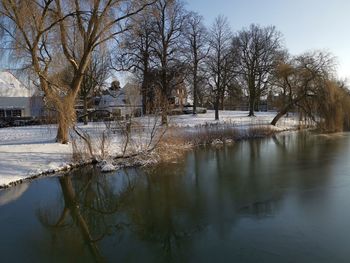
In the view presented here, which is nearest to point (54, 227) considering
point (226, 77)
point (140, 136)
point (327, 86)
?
point (140, 136)

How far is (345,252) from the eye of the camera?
7234 mm

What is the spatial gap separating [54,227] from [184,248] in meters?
3.62

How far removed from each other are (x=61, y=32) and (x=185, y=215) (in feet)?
42.7

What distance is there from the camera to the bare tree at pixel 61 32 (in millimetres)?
17109

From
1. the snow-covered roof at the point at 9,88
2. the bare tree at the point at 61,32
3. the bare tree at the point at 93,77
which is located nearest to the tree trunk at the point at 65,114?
the bare tree at the point at 61,32

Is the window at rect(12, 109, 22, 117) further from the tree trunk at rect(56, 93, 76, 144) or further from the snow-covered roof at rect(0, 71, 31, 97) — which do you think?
the tree trunk at rect(56, 93, 76, 144)

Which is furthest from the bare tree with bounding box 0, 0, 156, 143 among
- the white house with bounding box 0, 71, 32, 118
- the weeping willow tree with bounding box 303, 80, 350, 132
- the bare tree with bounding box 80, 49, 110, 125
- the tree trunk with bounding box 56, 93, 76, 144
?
the white house with bounding box 0, 71, 32, 118

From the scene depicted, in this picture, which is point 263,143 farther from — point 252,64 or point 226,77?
point 252,64

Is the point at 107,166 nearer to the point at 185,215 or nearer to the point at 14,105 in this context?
the point at 185,215

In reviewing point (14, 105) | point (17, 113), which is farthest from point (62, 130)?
point (17, 113)

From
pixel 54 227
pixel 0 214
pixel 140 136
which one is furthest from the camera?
pixel 140 136

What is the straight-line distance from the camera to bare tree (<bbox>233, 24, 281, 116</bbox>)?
1695 inches

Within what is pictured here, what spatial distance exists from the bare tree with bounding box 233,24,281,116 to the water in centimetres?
2738

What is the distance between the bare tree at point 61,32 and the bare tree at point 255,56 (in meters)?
24.7
